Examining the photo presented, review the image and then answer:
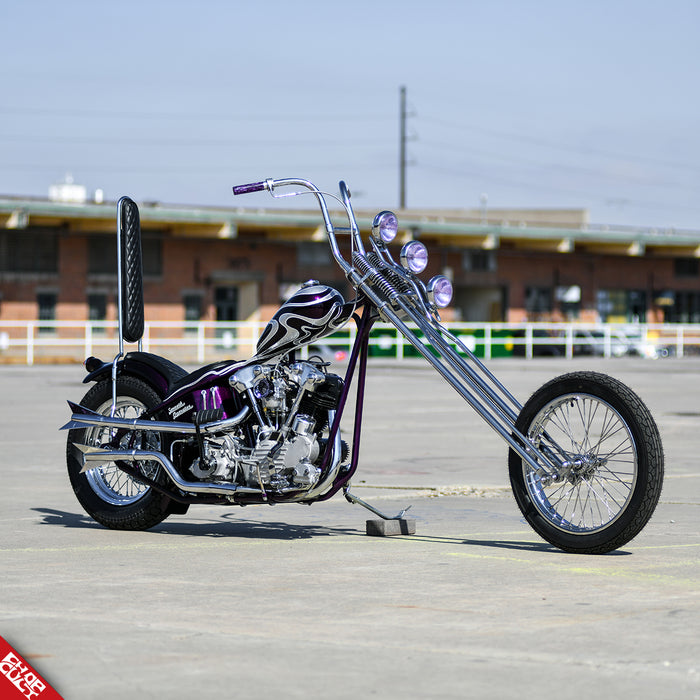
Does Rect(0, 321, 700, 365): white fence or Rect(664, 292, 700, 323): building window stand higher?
Rect(664, 292, 700, 323): building window

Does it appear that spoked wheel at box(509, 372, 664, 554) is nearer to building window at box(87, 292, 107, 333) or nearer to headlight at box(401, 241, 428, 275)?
headlight at box(401, 241, 428, 275)

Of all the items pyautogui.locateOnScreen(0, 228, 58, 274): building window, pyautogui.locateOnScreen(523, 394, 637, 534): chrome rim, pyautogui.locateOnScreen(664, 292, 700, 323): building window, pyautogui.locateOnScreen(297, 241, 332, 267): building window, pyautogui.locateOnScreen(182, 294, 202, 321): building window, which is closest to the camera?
pyautogui.locateOnScreen(523, 394, 637, 534): chrome rim

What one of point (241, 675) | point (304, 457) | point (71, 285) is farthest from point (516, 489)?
point (71, 285)

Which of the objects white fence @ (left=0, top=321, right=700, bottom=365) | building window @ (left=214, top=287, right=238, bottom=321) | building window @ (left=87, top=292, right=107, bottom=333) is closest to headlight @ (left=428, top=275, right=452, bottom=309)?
white fence @ (left=0, top=321, right=700, bottom=365)

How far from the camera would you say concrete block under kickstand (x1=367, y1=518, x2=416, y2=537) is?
25.2 ft

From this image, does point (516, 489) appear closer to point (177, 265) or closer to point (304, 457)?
point (304, 457)

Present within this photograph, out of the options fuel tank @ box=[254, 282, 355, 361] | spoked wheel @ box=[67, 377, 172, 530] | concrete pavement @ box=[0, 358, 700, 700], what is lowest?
concrete pavement @ box=[0, 358, 700, 700]

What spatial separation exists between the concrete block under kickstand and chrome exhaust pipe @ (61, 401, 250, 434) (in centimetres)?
100

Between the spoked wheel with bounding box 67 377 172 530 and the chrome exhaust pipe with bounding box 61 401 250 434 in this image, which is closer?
the chrome exhaust pipe with bounding box 61 401 250 434

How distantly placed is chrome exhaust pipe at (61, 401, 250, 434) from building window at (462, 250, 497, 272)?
4829 centimetres

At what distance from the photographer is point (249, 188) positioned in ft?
25.8

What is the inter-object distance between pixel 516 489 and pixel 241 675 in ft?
9.91

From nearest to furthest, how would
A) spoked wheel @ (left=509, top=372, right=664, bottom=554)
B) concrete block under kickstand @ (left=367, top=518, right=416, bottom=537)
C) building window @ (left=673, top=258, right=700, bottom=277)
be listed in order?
spoked wheel @ (left=509, top=372, right=664, bottom=554), concrete block under kickstand @ (left=367, top=518, right=416, bottom=537), building window @ (left=673, top=258, right=700, bottom=277)

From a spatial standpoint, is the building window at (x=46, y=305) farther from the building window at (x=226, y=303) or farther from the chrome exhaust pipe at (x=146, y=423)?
the chrome exhaust pipe at (x=146, y=423)
